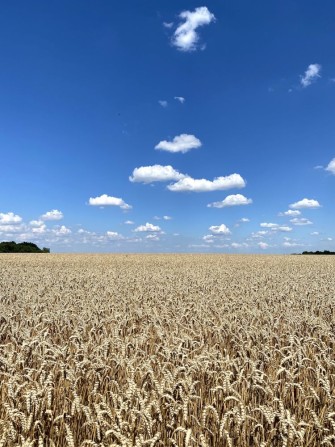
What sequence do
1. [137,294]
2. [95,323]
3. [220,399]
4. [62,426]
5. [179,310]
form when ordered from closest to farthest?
[62,426], [220,399], [95,323], [179,310], [137,294]

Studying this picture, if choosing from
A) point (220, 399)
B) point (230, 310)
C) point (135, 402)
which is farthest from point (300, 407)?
point (230, 310)

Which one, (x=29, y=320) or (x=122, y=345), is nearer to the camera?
(x=122, y=345)

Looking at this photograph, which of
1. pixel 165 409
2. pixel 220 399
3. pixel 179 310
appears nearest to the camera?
pixel 165 409

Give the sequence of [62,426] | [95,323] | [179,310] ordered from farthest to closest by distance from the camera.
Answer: [179,310] < [95,323] < [62,426]

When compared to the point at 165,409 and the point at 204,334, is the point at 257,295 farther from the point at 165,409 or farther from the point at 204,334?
the point at 165,409

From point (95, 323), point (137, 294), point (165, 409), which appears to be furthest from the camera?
point (137, 294)

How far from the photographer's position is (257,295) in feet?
34.4

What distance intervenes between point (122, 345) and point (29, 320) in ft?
8.66

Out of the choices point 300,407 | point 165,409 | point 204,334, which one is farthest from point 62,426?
point 204,334

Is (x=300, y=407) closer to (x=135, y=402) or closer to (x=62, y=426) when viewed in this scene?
(x=135, y=402)

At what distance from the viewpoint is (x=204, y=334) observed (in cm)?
678

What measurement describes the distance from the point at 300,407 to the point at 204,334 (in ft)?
8.90

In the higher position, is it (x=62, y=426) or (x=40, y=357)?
(x=40, y=357)

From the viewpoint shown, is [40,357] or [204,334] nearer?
[40,357]
